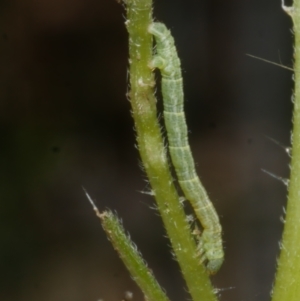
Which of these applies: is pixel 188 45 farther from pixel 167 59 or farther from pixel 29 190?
pixel 167 59

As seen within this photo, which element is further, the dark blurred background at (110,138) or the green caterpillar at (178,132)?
the dark blurred background at (110,138)

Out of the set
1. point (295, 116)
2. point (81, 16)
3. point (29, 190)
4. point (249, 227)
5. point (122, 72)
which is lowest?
point (249, 227)

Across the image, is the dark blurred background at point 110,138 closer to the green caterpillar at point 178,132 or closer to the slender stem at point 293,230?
the green caterpillar at point 178,132

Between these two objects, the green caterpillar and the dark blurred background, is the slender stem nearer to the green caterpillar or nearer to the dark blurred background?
the green caterpillar

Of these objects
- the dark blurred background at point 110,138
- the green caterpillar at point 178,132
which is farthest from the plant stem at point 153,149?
the dark blurred background at point 110,138

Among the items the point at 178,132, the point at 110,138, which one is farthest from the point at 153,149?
the point at 110,138

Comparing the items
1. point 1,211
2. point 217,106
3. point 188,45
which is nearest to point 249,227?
point 217,106
